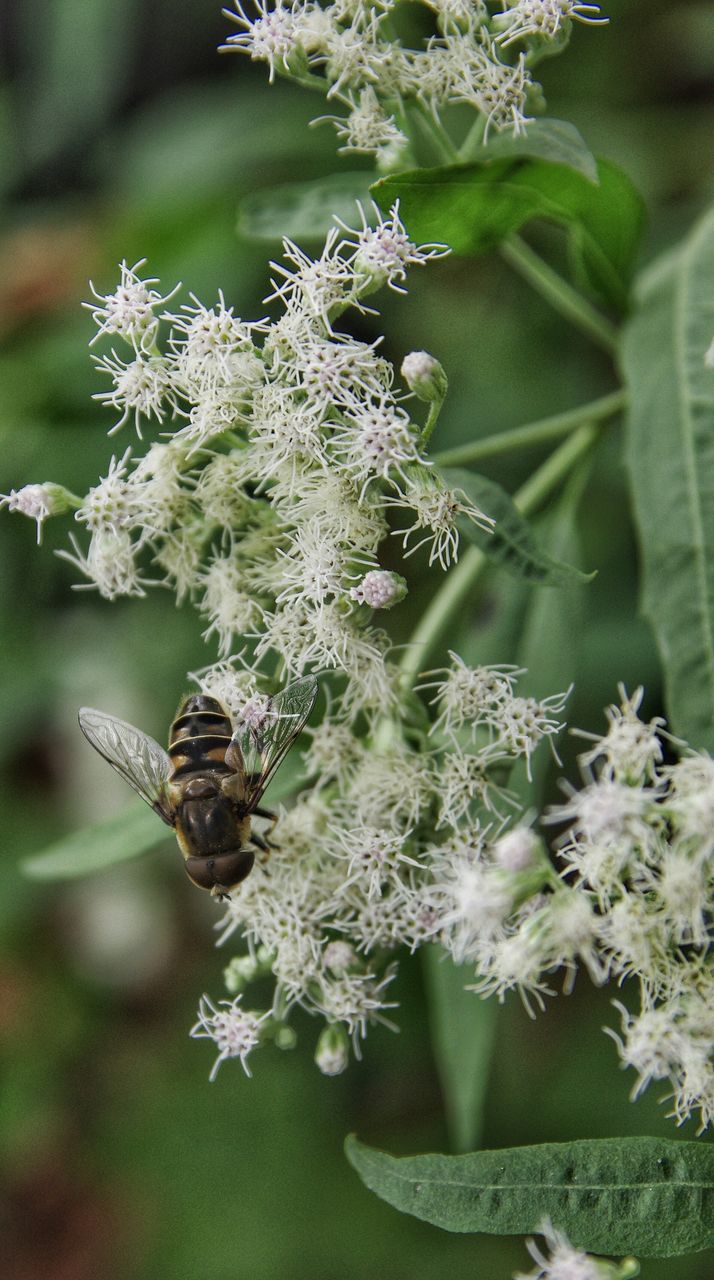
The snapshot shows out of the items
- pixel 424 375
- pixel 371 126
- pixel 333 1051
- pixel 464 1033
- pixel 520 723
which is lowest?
pixel 464 1033

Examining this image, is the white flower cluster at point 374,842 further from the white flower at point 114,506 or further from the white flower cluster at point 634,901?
the white flower at point 114,506

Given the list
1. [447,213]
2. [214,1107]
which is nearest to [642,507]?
[447,213]

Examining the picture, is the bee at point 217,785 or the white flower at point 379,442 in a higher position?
the white flower at point 379,442

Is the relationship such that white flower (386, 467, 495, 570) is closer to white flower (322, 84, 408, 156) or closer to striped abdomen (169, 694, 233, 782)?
striped abdomen (169, 694, 233, 782)

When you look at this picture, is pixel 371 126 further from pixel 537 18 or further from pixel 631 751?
pixel 631 751

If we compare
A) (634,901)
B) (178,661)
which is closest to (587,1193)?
(634,901)

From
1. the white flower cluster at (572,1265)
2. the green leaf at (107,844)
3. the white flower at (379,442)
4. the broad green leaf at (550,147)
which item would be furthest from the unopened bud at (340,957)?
the broad green leaf at (550,147)

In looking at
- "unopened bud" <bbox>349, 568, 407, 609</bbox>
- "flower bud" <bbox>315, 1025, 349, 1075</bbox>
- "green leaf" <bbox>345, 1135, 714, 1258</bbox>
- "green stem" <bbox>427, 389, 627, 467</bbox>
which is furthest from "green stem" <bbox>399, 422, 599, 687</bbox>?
"green leaf" <bbox>345, 1135, 714, 1258</bbox>
